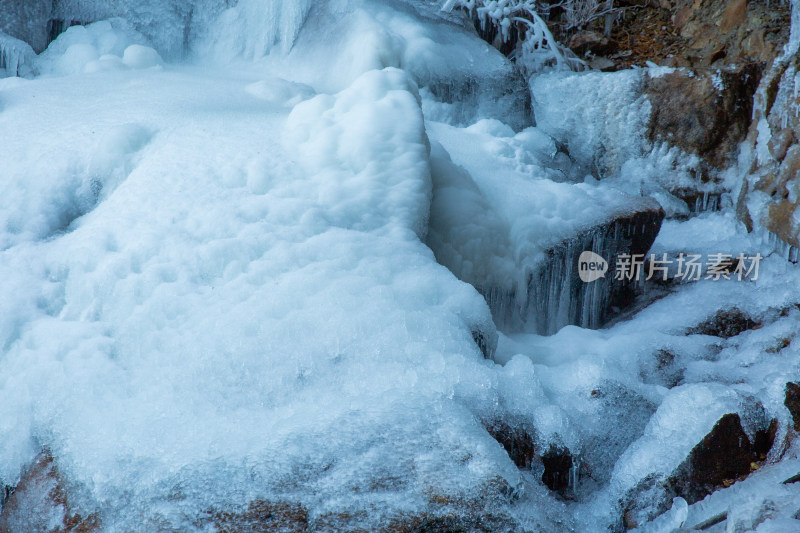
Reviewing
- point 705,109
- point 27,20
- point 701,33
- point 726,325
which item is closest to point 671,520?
point 726,325

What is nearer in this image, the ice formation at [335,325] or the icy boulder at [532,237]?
the ice formation at [335,325]

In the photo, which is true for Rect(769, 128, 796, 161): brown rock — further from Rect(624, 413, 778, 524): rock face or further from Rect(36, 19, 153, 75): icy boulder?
Rect(36, 19, 153, 75): icy boulder

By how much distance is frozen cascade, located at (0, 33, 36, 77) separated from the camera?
5.27 m

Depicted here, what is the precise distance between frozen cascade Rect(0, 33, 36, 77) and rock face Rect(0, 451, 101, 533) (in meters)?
4.35

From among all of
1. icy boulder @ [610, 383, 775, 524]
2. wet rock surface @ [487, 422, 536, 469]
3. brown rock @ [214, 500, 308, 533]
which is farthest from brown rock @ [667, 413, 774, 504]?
brown rock @ [214, 500, 308, 533]

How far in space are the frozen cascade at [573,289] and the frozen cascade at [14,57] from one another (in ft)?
14.7

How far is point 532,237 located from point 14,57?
4651 millimetres

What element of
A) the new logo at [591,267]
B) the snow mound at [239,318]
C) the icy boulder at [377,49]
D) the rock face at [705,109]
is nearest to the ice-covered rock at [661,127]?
the rock face at [705,109]

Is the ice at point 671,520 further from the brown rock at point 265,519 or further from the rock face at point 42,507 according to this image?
the rock face at point 42,507

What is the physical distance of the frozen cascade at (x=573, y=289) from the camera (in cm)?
367

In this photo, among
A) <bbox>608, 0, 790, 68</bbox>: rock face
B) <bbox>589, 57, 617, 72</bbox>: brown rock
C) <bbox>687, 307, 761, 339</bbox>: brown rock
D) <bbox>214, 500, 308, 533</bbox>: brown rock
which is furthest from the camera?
<bbox>589, 57, 617, 72</bbox>: brown rock

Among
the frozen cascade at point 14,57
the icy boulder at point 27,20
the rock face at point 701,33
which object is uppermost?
the rock face at point 701,33

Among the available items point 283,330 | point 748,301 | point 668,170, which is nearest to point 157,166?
point 283,330

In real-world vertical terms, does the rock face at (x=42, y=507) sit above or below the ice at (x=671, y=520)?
below
